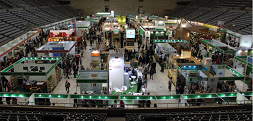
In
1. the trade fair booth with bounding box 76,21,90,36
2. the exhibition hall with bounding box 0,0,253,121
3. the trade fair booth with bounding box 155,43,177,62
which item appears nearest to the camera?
the exhibition hall with bounding box 0,0,253,121

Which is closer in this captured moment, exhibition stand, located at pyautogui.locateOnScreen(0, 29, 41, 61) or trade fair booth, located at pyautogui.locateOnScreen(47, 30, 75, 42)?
exhibition stand, located at pyautogui.locateOnScreen(0, 29, 41, 61)

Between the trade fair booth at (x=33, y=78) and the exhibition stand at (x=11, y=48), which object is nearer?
the trade fair booth at (x=33, y=78)

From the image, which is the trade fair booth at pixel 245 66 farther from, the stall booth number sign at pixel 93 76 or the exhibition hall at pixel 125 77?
the stall booth number sign at pixel 93 76

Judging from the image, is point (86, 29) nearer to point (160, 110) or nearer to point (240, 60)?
point (240, 60)

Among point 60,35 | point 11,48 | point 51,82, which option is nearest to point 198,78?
point 51,82

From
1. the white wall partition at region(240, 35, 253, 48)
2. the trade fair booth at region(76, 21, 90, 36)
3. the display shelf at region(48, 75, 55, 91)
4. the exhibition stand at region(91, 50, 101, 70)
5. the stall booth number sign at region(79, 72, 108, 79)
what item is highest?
the trade fair booth at region(76, 21, 90, 36)

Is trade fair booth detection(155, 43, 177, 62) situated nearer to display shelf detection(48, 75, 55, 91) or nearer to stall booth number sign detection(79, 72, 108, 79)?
stall booth number sign detection(79, 72, 108, 79)

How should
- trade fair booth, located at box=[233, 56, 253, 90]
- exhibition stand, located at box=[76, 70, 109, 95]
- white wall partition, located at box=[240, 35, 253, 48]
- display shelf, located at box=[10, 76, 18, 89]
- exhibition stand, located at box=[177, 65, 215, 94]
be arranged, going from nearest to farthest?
exhibition stand, located at box=[76, 70, 109, 95]
exhibition stand, located at box=[177, 65, 215, 94]
display shelf, located at box=[10, 76, 18, 89]
trade fair booth, located at box=[233, 56, 253, 90]
white wall partition, located at box=[240, 35, 253, 48]

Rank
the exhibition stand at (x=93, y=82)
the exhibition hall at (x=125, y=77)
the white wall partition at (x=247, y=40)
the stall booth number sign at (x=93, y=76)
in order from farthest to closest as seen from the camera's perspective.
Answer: the white wall partition at (x=247, y=40), the stall booth number sign at (x=93, y=76), the exhibition stand at (x=93, y=82), the exhibition hall at (x=125, y=77)

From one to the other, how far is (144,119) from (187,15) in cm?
3688

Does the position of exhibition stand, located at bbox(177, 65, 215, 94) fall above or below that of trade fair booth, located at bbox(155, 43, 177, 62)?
below

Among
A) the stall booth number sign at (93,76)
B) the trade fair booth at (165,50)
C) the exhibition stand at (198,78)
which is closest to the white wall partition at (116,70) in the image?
the stall booth number sign at (93,76)

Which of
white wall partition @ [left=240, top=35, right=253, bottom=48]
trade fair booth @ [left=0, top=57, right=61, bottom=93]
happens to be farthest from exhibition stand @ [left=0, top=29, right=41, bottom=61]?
white wall partition @ [left=240, top=35, right=253, bottom=48]

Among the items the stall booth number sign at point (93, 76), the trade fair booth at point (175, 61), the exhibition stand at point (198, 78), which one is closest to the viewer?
the exhibition stand at point (198, 78)
